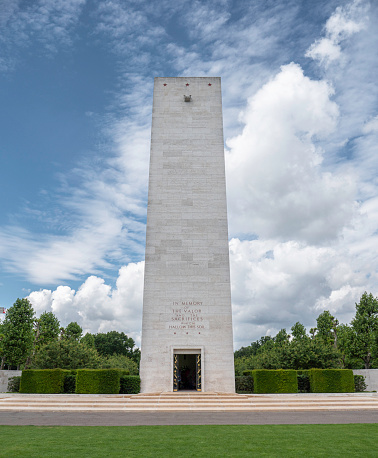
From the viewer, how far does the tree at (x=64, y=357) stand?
25.5 metres

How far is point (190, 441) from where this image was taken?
29.0 feet

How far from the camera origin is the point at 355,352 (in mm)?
32344

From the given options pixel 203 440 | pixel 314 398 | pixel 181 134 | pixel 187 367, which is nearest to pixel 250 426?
pixel 203 440

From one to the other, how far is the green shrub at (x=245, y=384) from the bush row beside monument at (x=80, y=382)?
610 cm

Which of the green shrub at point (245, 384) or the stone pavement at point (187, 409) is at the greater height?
the green shrub at point (245, 384)

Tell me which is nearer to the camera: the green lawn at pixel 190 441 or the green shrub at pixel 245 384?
the green lawn at pixel 190 441

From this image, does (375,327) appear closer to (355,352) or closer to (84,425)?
(355,352)

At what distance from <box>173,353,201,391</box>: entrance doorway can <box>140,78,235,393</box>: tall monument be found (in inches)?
2.2

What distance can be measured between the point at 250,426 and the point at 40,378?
44.8 ft

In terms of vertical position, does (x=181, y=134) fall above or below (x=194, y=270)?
above

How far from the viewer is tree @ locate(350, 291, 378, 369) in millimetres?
31438

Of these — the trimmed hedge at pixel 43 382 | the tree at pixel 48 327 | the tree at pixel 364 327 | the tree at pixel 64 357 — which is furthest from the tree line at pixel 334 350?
the tree at pixel 48 327

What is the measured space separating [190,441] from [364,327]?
27809 millimetres

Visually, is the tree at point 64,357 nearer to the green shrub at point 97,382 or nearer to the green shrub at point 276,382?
the green shrub at point 97,382
